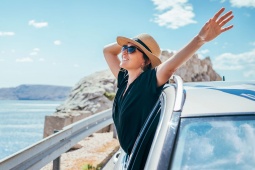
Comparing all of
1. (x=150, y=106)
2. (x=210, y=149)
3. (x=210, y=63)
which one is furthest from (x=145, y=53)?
(x=210, y=63)

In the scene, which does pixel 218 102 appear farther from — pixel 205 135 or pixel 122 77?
pixel 122 77

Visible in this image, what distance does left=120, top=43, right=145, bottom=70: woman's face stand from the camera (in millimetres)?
3283

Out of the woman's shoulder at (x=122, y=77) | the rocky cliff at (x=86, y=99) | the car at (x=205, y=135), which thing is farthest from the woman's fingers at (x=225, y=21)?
the rocky cliff at (x=86, y=99)

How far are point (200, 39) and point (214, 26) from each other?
137mm

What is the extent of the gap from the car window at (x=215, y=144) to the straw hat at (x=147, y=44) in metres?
1.61

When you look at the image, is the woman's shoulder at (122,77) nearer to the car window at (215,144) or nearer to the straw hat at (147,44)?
the straw hat at (147,44)

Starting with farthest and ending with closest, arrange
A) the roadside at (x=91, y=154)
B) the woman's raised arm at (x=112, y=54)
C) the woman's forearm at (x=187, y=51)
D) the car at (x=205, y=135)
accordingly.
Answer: the roadside at (x=91, y=154), the woman's raised arm at (x=112, y=54), the woman's forearm at (x=187, y=51), the car at (x=205, y=135)

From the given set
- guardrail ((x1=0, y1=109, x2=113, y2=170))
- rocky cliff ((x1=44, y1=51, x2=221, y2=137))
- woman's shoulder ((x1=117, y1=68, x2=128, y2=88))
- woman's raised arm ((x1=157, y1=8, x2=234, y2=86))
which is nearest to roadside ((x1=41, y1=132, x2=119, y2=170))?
guardrail ((x1=0, y1=109, x2=113, y2=170))

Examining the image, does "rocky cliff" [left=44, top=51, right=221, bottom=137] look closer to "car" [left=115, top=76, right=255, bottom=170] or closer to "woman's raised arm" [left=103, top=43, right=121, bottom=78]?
"woman's raised arm" [left=103, top=43, right=121, bottom=78]

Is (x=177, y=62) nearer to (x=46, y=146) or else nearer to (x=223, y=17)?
(x=223, y=17)

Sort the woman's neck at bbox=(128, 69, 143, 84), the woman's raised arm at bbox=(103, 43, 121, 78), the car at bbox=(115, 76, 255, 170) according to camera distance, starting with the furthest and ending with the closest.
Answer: the woman's raised arm at bbox=(103, 43, 121, 78)
the woman's neck at bbox=(128, 69, 143, 84)
the car at bbox=(115, 76, 255, 170)

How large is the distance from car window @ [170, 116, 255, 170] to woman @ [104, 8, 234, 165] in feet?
2.62

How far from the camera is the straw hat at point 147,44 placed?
338 centimetres

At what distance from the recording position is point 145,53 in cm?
341
